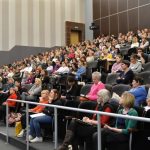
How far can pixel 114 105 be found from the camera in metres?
4.91

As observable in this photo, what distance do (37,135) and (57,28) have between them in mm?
15657

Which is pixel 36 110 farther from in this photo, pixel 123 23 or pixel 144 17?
pixel 123 23

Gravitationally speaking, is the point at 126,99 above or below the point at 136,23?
below

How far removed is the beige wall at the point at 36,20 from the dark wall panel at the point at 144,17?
6146 millimetres

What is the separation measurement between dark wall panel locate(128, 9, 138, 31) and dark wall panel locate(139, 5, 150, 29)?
0.30 meters

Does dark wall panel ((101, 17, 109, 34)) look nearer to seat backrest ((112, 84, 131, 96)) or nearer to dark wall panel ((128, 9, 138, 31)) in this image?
dark wall panel ((128, 9, 138, 31))

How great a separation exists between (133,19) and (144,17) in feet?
2.62

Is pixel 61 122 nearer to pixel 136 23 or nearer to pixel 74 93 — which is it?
pixel 74 93

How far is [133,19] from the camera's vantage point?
1683 centimetres

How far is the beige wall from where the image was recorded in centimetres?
1992

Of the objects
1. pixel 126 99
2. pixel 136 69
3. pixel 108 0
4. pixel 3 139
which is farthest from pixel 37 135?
pixel 108 0

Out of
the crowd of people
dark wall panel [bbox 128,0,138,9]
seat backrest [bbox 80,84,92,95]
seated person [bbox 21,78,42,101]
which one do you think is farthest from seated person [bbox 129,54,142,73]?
dark wall panel [bbox 128,0,138,9]

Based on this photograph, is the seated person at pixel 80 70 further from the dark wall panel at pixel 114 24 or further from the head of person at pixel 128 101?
the dark wall panel at pixel 114 24

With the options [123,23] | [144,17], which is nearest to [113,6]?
[123,23]
